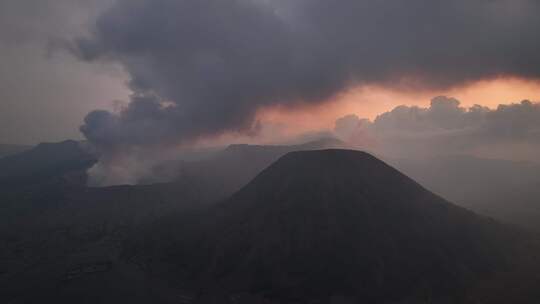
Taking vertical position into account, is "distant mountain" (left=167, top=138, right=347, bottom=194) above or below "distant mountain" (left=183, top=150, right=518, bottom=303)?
above

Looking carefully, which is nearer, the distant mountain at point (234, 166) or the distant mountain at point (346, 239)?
the distant mountain at point (346, 239)

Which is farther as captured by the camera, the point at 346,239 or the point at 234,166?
the point at 234,166

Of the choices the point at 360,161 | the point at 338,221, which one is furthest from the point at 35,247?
the point at 360,161

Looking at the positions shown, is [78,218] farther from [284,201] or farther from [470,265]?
[470,265]

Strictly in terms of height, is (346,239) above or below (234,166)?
below

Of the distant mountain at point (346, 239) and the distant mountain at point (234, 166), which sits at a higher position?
the distant mountain at point (234, 166)

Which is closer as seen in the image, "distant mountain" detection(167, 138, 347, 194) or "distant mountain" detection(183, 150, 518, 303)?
"distant mountain" detection(183, 150, 518, 303)

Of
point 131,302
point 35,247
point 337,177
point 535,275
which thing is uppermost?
point 337,177

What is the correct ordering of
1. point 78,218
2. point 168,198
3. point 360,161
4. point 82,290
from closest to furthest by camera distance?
point 82,290 < point 360,161 < point 78,218 < point 168,198
